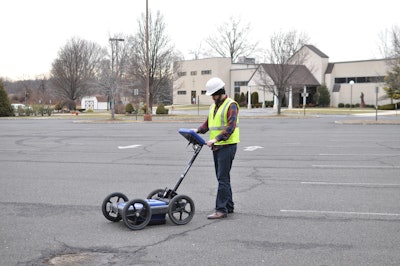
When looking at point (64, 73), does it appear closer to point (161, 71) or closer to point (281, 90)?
point (161, 71)

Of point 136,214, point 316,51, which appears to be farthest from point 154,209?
point 316,51

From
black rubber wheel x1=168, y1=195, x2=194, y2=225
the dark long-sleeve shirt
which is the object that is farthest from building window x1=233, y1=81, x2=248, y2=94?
black rubber wheel x1=168, y1=195, x2=194, y2=225

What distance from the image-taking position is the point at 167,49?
5084cm

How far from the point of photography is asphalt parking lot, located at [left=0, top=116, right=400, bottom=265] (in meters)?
5.62

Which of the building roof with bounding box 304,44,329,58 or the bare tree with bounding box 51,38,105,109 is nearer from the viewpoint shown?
the building roof with bounding box 304,44,329,58

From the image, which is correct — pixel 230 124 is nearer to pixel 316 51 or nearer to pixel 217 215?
pixel 217 215

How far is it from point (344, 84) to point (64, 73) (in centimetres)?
4234

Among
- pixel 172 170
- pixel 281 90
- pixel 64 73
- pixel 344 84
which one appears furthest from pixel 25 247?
pixel 64 73

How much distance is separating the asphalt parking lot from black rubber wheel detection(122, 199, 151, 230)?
11 cm

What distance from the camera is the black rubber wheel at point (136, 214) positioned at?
655cm

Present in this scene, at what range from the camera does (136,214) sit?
664cm

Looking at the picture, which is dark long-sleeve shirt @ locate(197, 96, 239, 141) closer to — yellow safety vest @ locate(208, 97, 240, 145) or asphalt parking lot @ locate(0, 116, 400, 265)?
yellow safety vest @ locate(208, 97, 240, 145)

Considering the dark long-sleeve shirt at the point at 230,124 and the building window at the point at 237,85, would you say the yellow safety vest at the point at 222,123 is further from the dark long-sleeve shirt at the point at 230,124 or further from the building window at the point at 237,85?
the building window at the point at 237,85

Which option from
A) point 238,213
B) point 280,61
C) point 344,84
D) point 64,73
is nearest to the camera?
point 238,213
